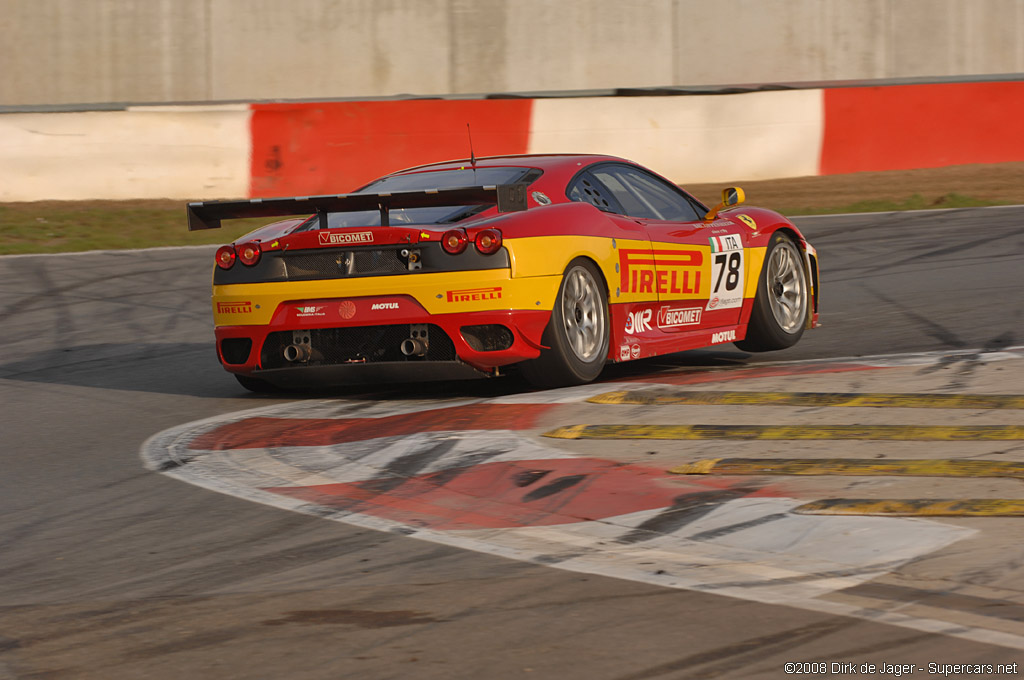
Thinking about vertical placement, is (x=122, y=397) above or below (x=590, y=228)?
below

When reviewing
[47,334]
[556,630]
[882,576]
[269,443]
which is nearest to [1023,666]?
[882,576]

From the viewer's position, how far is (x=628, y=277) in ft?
23.6

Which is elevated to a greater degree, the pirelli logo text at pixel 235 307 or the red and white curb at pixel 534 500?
the pirelli logo text at pixel 235 307

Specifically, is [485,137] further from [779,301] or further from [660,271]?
[660,271]

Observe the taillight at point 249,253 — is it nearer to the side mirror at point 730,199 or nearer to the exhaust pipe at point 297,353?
the exhaust pipe at point 297,353

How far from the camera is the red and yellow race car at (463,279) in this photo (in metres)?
6.57

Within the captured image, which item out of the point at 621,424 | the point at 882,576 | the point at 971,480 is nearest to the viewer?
the point at 882,576

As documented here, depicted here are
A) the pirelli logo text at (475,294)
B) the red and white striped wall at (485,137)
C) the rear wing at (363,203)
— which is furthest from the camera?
the red and white striped wall at (485,137)

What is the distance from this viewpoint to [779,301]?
8.36 metres

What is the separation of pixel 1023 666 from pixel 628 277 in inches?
170

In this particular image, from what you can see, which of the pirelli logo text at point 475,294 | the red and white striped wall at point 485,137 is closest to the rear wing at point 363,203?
the pirelli logo text at point 475,294

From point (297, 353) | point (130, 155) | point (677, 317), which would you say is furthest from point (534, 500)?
point (130, 155)

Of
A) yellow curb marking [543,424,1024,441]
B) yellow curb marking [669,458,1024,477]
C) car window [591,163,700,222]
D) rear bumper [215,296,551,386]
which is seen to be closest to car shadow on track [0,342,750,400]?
rear bumper [215,296,551,386]

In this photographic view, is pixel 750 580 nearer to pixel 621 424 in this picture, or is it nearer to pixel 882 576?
pixel 882 576
